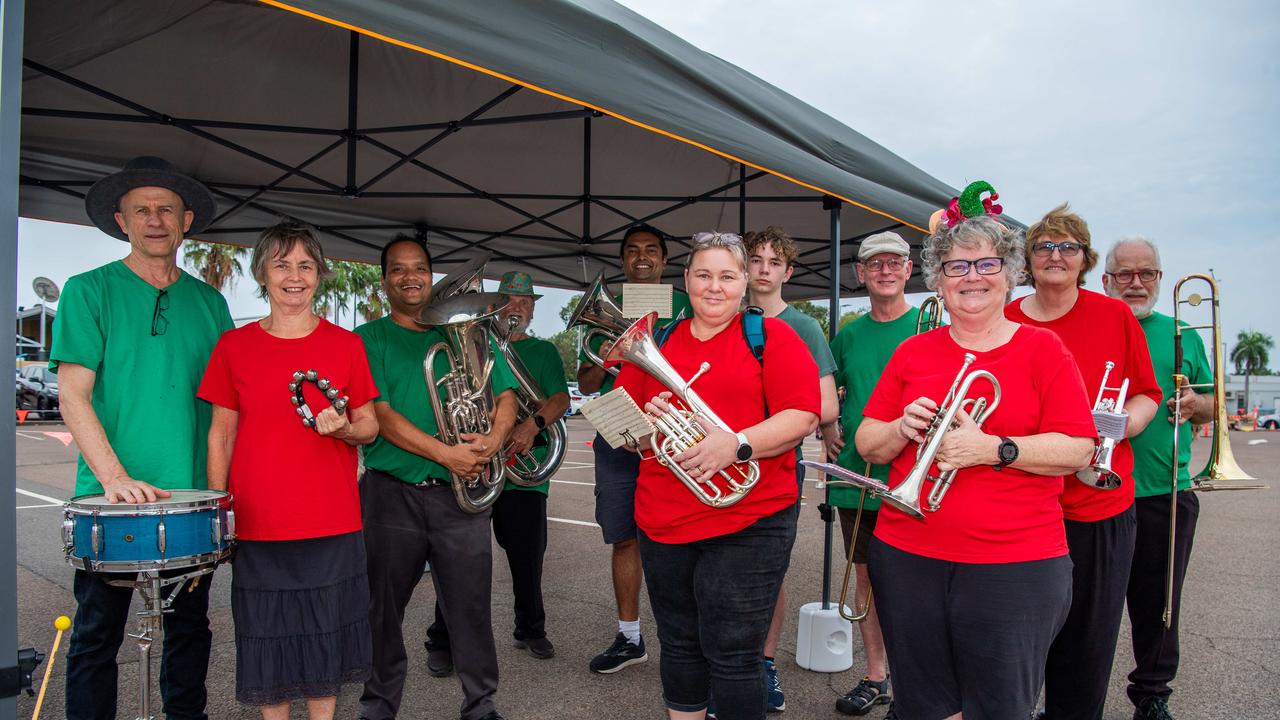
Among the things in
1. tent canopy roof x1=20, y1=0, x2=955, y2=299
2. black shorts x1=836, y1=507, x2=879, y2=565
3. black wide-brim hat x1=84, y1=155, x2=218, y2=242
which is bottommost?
black shorts x1=836, y1=507, x2=879, y2=565

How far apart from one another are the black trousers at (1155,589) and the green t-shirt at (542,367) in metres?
2.94

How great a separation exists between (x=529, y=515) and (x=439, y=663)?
909mm

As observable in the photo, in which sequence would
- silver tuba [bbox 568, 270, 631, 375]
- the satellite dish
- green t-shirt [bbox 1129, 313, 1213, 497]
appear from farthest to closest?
the satellite dish < silver tuba [bbox 568, 270, 631, 375] < green t-shirt [bbox 1129, 313, 1213, 497]

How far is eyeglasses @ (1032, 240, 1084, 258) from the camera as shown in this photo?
271 cm

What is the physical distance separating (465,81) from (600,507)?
2.39 m

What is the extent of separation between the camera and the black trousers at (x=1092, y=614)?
2.66 m

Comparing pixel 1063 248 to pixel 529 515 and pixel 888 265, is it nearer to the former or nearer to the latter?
pixel 888 265

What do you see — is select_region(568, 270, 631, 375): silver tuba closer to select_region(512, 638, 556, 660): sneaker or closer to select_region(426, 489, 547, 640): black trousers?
select_region(426, 489, 547, 640): black trousers

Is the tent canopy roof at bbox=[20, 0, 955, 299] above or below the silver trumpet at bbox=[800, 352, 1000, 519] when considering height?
above

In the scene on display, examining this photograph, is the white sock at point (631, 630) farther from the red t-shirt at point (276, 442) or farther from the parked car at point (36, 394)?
the parked car at point (36, 394)

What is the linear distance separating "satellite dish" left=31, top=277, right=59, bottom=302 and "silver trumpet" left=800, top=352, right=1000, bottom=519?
1081 inches

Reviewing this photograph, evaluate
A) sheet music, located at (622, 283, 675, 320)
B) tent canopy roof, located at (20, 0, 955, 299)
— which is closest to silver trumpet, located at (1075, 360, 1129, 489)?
tent canopy roof, located at (20, 0, 955, 299)

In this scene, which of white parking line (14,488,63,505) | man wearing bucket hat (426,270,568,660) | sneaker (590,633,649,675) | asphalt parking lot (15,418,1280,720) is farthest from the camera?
white parking line (14,488,63,505)

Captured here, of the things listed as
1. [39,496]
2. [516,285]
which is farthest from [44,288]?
[516,285]
